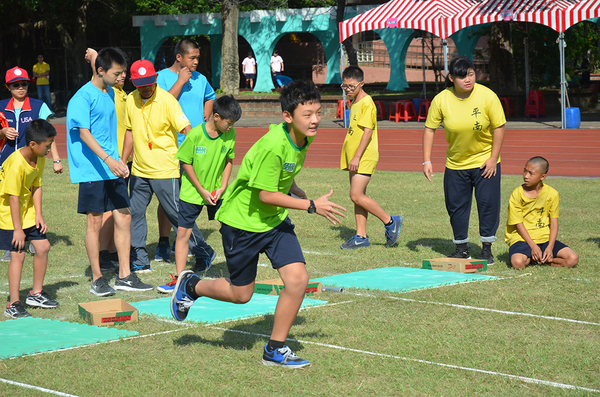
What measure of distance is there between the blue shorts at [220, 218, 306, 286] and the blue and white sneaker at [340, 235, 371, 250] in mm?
3670

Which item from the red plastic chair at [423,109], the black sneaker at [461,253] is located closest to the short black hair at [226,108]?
the black sneaker at [461,253]

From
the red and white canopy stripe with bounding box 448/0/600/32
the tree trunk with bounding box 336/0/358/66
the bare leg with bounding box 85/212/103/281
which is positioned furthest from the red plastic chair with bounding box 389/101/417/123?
the bare leg with bounding box 85/212/103/281

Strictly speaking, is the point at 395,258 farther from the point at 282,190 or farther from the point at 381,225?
the point at 282,190

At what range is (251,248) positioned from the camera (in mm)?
4453

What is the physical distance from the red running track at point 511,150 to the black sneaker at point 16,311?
11384 millimetres

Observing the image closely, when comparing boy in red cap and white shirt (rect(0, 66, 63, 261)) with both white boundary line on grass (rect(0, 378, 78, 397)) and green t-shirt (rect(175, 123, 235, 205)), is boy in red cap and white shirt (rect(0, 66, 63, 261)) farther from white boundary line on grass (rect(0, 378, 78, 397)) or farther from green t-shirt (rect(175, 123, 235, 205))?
white boundary line on grass (rect(0, 378, 78, 397))

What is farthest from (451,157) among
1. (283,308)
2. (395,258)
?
(283,308)

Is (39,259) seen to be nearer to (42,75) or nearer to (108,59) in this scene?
(108,59)

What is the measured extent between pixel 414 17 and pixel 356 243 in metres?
14.0

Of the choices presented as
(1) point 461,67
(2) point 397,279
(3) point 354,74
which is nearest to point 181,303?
(2) point 397,279

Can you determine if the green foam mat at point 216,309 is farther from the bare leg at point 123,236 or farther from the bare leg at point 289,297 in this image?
the bare leg at point 289,297

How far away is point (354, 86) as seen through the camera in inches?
317

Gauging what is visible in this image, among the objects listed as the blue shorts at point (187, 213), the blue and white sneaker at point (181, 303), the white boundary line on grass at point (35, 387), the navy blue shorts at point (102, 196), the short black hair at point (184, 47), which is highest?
the short black hair at point (184, 47)

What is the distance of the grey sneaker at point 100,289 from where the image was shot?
6203 millimetres
